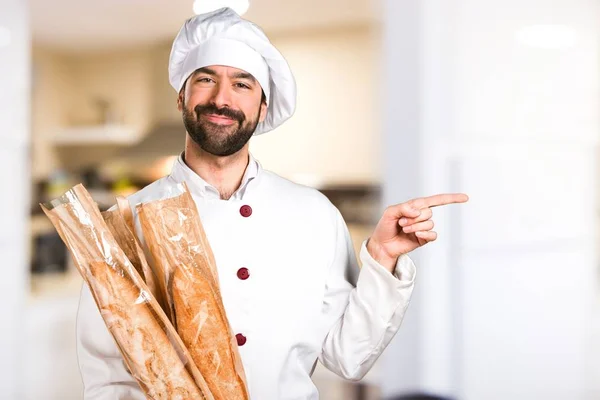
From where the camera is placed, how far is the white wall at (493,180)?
2182 mm

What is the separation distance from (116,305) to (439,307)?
172 cm

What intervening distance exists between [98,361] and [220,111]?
31 centimetres

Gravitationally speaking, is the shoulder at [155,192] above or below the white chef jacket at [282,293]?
above

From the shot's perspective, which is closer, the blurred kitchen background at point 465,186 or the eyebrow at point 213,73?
the eyebrow at point 213,73

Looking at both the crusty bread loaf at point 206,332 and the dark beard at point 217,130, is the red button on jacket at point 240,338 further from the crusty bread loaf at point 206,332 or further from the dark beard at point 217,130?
the dark beard at point 217,130

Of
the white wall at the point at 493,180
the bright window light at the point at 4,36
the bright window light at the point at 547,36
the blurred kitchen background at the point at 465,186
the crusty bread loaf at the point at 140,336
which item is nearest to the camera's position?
the crusty bread loaf at the point at 140,336

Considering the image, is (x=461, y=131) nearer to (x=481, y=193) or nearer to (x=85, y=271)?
(x=481, y=193)

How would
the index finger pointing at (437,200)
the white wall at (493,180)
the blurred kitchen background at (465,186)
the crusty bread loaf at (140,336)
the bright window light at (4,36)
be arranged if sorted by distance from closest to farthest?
the crusty bread loaf at (140,336) < the index finger pointing at (437,200) < the bright window light at (4,36) < the blurred kitchen background at (465,186) < the white wall at (493,180)

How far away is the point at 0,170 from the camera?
1.91 metres

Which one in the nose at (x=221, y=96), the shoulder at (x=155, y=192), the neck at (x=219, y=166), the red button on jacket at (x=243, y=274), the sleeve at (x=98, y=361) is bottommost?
the sleeve at (x=98, y=361)

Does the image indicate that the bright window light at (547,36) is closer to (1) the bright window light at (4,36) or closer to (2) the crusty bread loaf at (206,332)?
(1) the bright window light at (4,36)

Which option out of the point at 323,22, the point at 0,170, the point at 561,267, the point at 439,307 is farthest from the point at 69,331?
the point at 561,267

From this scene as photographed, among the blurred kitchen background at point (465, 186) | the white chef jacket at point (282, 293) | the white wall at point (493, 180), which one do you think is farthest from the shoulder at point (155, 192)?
the white wall at point (493, 180)

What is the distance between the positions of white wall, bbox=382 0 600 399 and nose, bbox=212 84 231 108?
153cm
